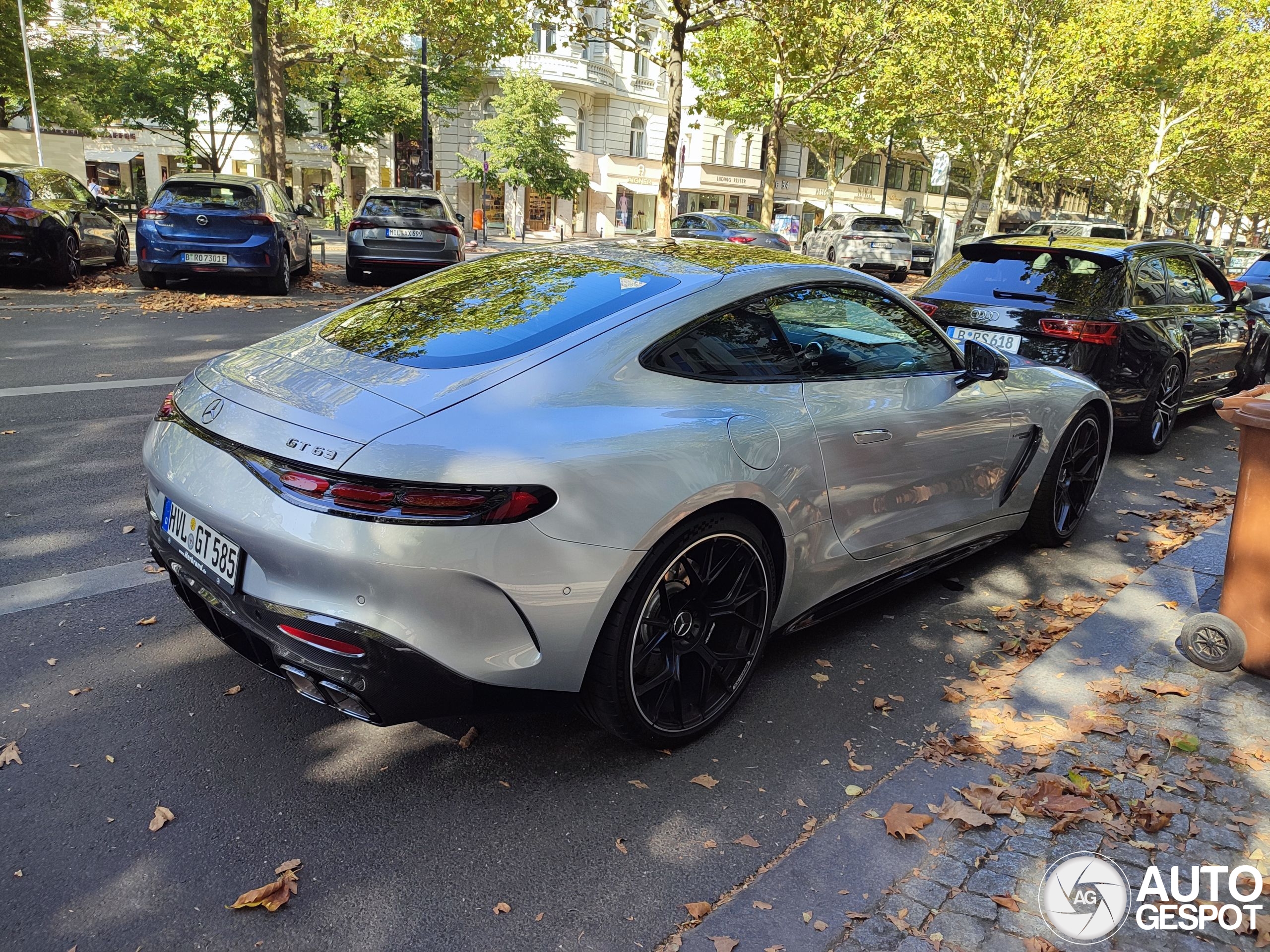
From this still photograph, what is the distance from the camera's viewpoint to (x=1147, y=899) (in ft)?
8.13

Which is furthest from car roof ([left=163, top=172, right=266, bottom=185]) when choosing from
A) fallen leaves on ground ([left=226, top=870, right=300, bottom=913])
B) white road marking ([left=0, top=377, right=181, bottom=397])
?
fallen leaves on ground ([left=226, top=870, right=300, bottom=913])

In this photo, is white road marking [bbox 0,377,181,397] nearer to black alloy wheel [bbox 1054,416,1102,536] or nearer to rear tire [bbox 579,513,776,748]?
rear tire [bbox 579,513,776,748]

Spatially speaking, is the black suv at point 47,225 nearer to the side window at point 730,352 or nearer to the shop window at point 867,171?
the side window at point 730,352

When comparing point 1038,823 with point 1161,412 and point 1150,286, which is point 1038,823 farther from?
point 1161,412

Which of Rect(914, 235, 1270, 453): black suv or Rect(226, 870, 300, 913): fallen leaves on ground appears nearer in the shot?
Rect(226, 870, 300, 913): fallen leaves on ground

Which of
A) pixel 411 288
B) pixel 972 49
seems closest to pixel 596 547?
pixel 411 288

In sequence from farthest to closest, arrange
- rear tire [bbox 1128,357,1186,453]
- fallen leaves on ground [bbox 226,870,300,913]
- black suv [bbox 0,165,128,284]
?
black suv [bbox 0,165,128,284], rear tire [bbox 1128,357,1186,453], fallen leaves on ground [bbox 226,870,300,913]

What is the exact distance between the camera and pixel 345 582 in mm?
2375

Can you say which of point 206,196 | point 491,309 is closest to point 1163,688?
point 491,309

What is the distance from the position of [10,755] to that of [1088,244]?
709 cm

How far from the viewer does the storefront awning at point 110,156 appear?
51188mm

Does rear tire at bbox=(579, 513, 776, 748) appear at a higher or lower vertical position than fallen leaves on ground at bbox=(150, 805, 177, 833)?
higher

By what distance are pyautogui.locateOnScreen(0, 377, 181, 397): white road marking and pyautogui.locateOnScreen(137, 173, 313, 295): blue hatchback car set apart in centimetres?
581

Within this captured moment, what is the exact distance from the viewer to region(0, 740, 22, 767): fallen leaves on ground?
9.14ft
